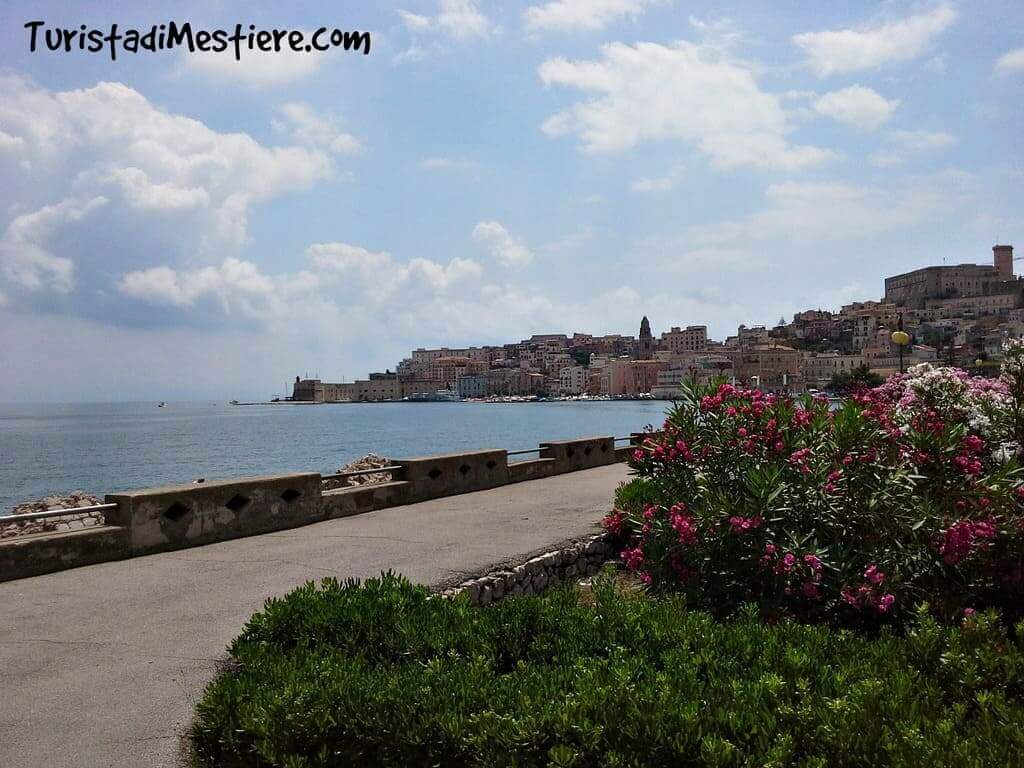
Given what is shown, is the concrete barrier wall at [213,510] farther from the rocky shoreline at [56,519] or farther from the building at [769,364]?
the building at [769,364]

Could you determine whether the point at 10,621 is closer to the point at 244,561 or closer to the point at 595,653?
the point at 244,561

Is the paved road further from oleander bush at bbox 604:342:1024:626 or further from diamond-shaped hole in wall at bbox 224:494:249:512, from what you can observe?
oleander bush at bbox 604:342:1024:626

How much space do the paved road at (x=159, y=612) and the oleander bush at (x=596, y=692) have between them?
41cm

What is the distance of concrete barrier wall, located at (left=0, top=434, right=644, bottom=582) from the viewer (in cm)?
797

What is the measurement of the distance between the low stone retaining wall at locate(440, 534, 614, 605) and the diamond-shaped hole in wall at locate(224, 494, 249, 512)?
3540 mm

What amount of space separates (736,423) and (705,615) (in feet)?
9.06

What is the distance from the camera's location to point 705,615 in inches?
205

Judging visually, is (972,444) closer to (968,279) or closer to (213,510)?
(213,510)

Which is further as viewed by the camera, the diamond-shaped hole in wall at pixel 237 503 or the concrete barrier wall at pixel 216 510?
the diamond-shaped hole in wall at pixel 237 503

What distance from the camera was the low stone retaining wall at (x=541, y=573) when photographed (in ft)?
25.8

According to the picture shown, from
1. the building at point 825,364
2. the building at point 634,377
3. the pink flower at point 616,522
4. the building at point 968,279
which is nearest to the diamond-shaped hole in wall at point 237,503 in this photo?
the pink flower at point 616,522

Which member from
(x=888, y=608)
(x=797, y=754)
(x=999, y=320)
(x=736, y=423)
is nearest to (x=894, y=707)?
(x=797, y=754)

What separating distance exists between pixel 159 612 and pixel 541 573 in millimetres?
4142

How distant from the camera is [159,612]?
6418 mm
